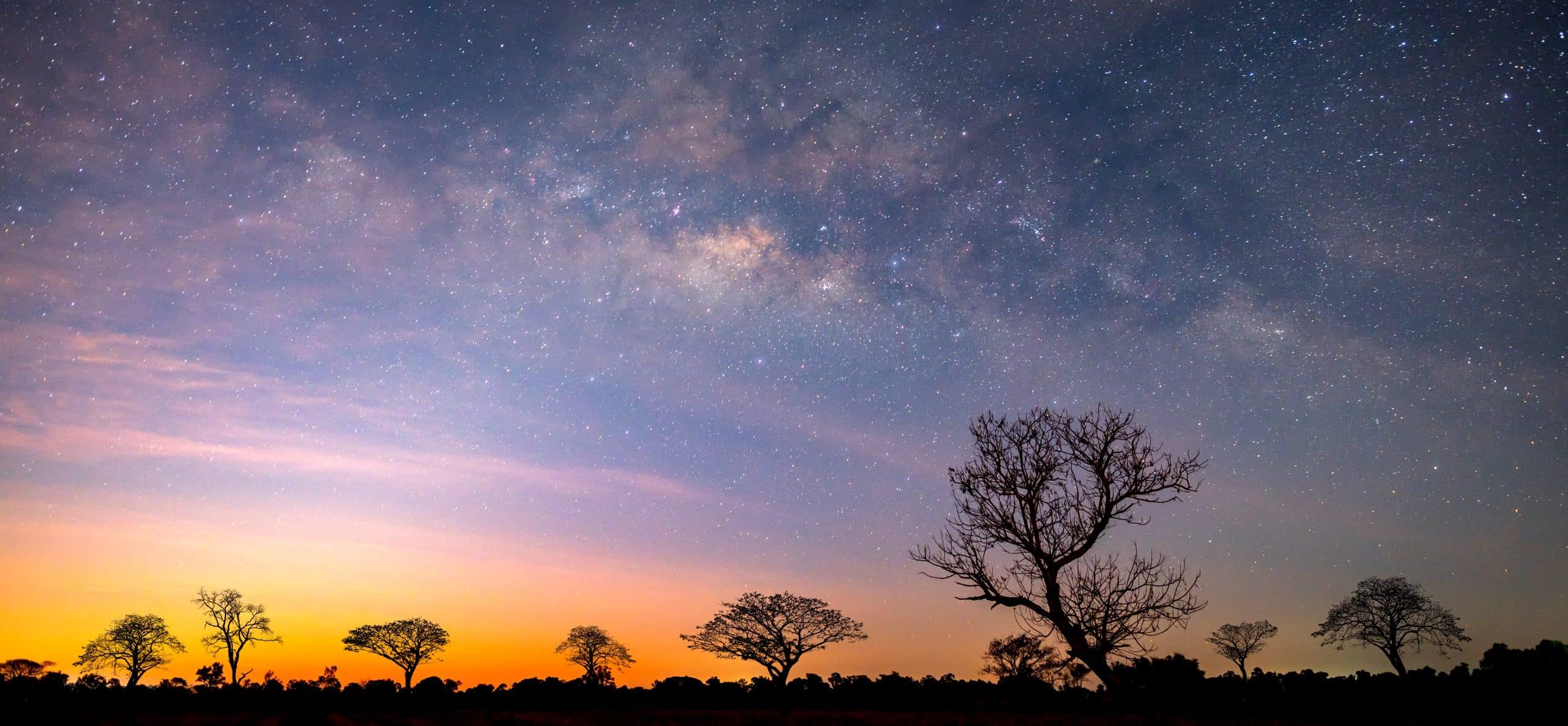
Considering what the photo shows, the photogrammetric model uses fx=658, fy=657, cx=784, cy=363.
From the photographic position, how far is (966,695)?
26.6 m

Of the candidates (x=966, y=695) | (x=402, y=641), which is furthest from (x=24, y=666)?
(x=966, y=695)

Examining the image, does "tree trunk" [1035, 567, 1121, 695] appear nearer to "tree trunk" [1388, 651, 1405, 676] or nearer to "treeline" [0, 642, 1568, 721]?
"treeline" [0, 642, 1568, 721]

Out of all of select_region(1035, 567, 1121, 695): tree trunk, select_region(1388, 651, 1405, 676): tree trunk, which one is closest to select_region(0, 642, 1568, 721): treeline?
select_region(1035, 567, 1121, 695): tree trunk

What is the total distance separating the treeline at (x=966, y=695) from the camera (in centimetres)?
1881

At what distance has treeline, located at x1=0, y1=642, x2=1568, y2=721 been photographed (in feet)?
61.7

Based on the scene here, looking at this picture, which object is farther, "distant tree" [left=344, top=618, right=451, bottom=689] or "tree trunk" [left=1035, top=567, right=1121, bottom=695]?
"distant tree" [left=344, top=618, right=451, bottom=689]

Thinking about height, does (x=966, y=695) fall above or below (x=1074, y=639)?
below

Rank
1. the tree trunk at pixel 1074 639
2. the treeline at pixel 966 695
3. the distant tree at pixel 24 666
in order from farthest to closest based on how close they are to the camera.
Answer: the distant tree at pixel 24 666, the treeline at pixel 966 695, the tree trunk at pixel 1074 639

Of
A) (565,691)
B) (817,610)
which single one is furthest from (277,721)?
(817,610)

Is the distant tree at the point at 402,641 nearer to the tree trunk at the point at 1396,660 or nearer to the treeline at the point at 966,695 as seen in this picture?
the treeline at the point at 966,695

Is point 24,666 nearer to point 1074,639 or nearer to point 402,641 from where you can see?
point 402,641

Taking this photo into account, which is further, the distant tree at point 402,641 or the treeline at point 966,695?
the distant tree at point 402,641

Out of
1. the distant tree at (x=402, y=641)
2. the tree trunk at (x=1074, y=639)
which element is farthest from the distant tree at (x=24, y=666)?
the tree trunk at (x=1074, y=639)

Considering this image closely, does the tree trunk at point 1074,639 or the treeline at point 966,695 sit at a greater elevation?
the tree trunk at point 1074,639
